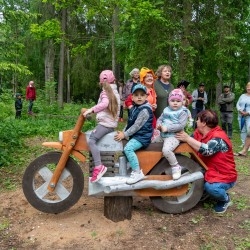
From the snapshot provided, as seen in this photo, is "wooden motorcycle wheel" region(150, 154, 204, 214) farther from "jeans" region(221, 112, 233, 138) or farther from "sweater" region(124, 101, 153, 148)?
"jeans" region(221, 112, 233, 138)

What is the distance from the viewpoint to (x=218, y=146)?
4.44 m

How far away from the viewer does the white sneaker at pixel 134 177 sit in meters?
4.18

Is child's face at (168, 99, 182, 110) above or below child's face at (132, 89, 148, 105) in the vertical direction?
below

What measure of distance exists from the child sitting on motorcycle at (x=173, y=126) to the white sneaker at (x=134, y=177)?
15.4 inches

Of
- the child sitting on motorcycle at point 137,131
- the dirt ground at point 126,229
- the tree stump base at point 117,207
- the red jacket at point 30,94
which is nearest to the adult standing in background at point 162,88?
the child sitting on motorcycle at point 137,131

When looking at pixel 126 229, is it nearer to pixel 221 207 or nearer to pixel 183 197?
pixel 183 197

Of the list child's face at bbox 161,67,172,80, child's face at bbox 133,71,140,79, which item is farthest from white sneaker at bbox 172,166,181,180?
child's face at bbox 133,71,140,79

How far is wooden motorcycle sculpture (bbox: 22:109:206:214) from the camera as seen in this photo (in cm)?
421

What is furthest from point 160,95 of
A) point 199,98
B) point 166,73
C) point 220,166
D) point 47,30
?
point 47,30

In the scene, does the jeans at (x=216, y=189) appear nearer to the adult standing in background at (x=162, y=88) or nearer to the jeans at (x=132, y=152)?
the jeans at (x=132, y=152)

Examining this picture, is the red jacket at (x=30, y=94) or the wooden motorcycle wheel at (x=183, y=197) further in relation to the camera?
the red jacket at (x=30, y=94)

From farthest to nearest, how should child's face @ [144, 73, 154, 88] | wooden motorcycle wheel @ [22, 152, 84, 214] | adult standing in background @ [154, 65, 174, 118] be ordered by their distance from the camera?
adult standing in background @ [154, 65, 174, 118], child's face @ [144, 73, 154, 88], wooden motorcycle wheel @ [22, 152, 84, 214]

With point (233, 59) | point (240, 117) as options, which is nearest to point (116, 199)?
point (240, 117)

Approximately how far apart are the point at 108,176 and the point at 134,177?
314 millimetres
